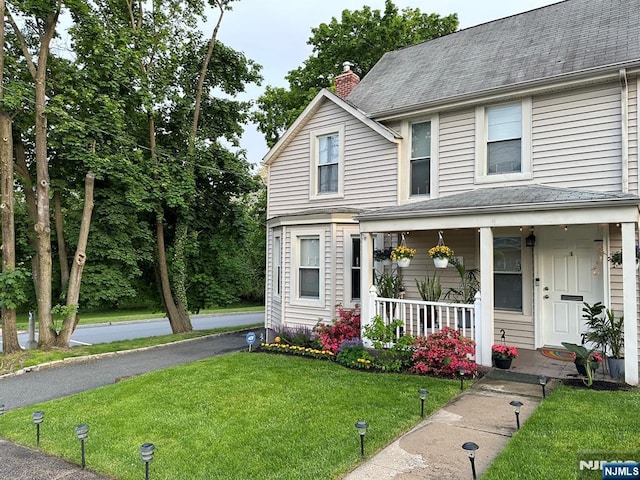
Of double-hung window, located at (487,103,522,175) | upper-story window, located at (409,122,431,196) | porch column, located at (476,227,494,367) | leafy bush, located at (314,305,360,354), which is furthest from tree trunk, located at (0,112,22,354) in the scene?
double-hung window, located at (487,103,522,175)

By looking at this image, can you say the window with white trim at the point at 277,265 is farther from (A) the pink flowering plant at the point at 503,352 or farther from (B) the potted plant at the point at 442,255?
(A) the pink flowering plant at the point at 503,352

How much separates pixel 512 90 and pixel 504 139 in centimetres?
94

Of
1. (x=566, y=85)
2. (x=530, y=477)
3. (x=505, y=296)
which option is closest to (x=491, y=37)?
(x=566, y=85)

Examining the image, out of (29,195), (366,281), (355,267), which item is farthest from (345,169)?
Answer: (29,195)

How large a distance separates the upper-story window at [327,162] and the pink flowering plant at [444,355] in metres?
4.75

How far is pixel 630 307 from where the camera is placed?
219 inches

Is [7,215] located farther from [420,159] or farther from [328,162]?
[420,159]

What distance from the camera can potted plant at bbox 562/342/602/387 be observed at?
18.7 feet

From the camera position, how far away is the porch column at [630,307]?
550 cm

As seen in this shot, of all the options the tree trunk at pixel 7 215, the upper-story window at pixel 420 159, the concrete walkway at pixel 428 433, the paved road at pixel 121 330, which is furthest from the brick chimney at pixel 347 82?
the paved road at pixel 121 330

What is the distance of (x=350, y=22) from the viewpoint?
19031mm

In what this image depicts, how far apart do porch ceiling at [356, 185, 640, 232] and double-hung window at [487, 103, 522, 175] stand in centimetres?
55

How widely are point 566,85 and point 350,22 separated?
14358mm

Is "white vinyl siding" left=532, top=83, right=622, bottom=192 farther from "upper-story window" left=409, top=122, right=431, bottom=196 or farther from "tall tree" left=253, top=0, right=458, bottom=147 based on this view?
"tall tree" left=253, top=0, right=458, bottom=147
